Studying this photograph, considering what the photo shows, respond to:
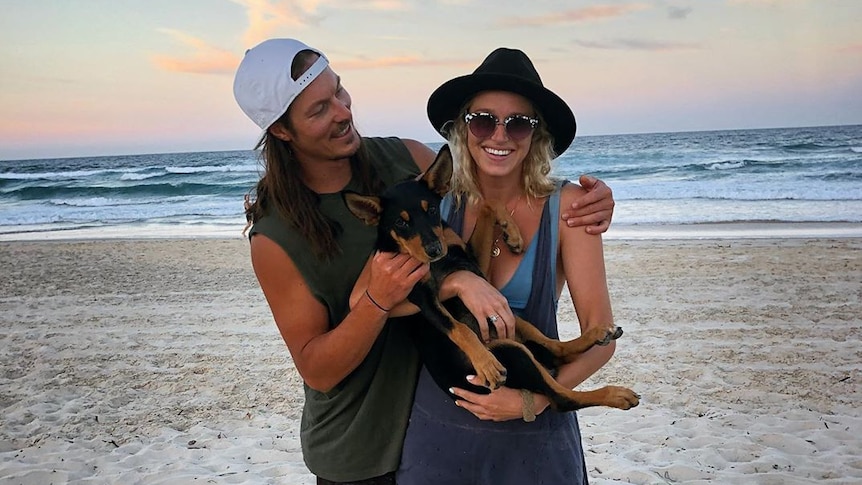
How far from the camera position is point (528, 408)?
6.68ft

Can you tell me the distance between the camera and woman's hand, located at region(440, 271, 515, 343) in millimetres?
2113

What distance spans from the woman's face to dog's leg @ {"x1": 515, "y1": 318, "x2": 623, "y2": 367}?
1.65 feet

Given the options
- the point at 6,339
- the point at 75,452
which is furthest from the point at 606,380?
the point at 6,339

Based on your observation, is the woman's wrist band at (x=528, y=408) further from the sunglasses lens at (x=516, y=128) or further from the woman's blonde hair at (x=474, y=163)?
the sunglasses lens at (x=516, y=128)

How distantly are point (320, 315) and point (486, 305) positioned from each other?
52 centimetres

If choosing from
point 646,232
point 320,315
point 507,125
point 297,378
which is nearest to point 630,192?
point 646,232

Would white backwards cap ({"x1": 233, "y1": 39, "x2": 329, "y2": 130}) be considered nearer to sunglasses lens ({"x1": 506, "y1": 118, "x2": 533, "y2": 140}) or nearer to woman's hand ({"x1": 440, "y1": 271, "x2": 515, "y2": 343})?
sunglasses lens ({"x1": 506, "y1": 118, "x2": 533, "y2": 140})

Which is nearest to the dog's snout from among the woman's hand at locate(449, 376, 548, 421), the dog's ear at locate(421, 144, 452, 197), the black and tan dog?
the black and tan dog

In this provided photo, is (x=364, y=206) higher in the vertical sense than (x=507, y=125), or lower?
lower

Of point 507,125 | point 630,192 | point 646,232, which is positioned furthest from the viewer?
point 630,192

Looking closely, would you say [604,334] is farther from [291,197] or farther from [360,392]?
[291,197]

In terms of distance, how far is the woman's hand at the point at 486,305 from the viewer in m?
2.11

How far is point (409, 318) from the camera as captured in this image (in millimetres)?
2336

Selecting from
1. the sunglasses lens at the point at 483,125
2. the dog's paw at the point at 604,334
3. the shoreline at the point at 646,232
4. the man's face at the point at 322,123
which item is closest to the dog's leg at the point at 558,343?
the dog's paw at the point at 604,334
